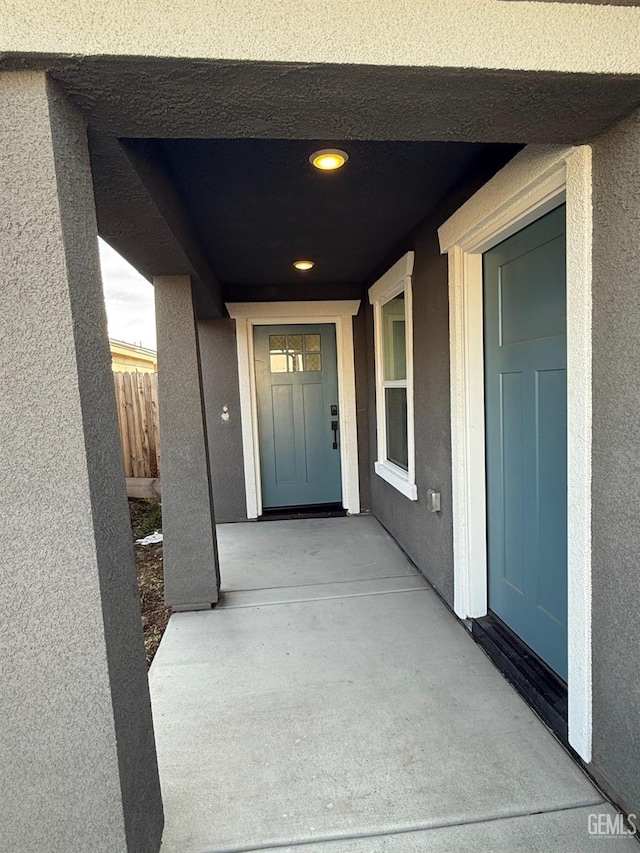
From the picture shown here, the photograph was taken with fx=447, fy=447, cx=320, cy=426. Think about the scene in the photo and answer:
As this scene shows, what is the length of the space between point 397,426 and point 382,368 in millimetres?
615

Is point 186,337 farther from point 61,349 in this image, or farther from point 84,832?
point 84,832

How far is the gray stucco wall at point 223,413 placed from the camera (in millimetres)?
4613

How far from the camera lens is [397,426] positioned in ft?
12.9

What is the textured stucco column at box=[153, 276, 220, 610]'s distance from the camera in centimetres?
278

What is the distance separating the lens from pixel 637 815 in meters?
1.40

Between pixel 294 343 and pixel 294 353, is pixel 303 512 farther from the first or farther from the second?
pixel 294 343

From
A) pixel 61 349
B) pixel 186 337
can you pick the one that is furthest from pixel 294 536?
pixel 61 349

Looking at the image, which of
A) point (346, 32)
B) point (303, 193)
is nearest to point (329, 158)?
point (303, 193)

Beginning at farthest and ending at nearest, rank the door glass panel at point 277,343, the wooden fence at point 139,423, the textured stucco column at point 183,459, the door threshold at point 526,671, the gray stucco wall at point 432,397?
the wooden fence at point 139,423 < the door glass panel at point 277,343 < the textured stucco column at point 183,459 < the gray stucco wall at point 432,397 < the door threshold at point 526,671

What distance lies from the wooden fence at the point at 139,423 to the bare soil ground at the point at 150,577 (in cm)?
43

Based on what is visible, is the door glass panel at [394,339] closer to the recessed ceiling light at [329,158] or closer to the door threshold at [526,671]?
the recessed ceiling light at [329,158]

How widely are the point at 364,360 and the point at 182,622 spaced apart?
3.04 metres

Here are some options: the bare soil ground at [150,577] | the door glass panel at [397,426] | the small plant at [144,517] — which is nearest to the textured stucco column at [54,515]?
the bare soil ground at [150,577]

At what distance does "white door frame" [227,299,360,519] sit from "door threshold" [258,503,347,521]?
11 centimetres
